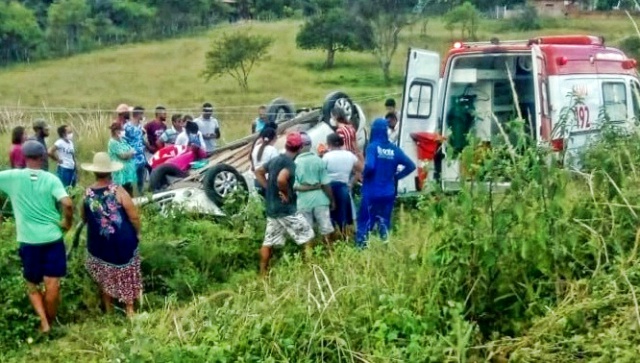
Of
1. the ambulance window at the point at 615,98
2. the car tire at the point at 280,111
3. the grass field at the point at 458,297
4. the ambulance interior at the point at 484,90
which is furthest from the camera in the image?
the car tire at the point at 280,111

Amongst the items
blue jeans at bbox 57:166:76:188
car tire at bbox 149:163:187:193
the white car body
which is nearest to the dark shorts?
the white car body

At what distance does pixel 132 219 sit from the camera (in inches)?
295

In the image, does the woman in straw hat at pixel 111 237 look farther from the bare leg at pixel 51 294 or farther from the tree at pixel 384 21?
the tree at pixel 384 21

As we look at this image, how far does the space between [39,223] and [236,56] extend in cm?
3101

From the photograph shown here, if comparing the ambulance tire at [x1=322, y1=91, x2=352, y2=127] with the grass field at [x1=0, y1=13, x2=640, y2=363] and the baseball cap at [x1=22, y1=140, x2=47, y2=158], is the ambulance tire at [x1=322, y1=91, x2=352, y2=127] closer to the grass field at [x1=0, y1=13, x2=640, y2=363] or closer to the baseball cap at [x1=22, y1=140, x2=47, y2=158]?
the grass field at [x1=0, y1=13, x2=640, y2=363]

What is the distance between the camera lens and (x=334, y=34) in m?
39.4

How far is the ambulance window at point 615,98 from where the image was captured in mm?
11078

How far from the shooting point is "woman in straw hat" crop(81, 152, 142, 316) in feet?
24.3

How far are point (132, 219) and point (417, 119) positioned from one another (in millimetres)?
4019

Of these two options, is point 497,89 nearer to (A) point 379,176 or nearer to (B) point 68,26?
(A) point 379,176

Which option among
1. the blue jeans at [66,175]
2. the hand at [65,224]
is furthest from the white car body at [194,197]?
the blue jeans at [66,175]

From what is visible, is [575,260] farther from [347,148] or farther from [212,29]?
[212,29]

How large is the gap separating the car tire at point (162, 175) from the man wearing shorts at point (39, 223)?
161 inches

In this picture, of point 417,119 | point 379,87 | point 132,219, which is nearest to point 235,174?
point 417,119
